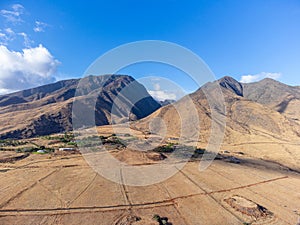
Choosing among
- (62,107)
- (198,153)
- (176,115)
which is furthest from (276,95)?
(62,107)

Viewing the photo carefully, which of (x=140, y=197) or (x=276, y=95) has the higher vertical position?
(x=276, y=95)

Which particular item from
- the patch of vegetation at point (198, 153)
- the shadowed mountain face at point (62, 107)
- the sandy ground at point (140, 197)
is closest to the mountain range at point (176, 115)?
the shadowed mountain face at point (62, 107)

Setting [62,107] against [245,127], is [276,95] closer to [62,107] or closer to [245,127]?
[245,127]

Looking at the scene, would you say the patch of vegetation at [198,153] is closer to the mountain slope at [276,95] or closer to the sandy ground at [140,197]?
the sandy ground at [140,197]

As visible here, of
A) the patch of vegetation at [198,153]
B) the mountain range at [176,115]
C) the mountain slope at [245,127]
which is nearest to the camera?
the patch of vegetation at [198,153]

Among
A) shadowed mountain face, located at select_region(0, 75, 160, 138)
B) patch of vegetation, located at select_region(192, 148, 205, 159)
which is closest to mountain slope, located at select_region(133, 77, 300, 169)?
patch of vegetation, located at select_region(192, 148, 205, 159)

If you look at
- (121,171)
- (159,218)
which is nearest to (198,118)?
(121,171)
